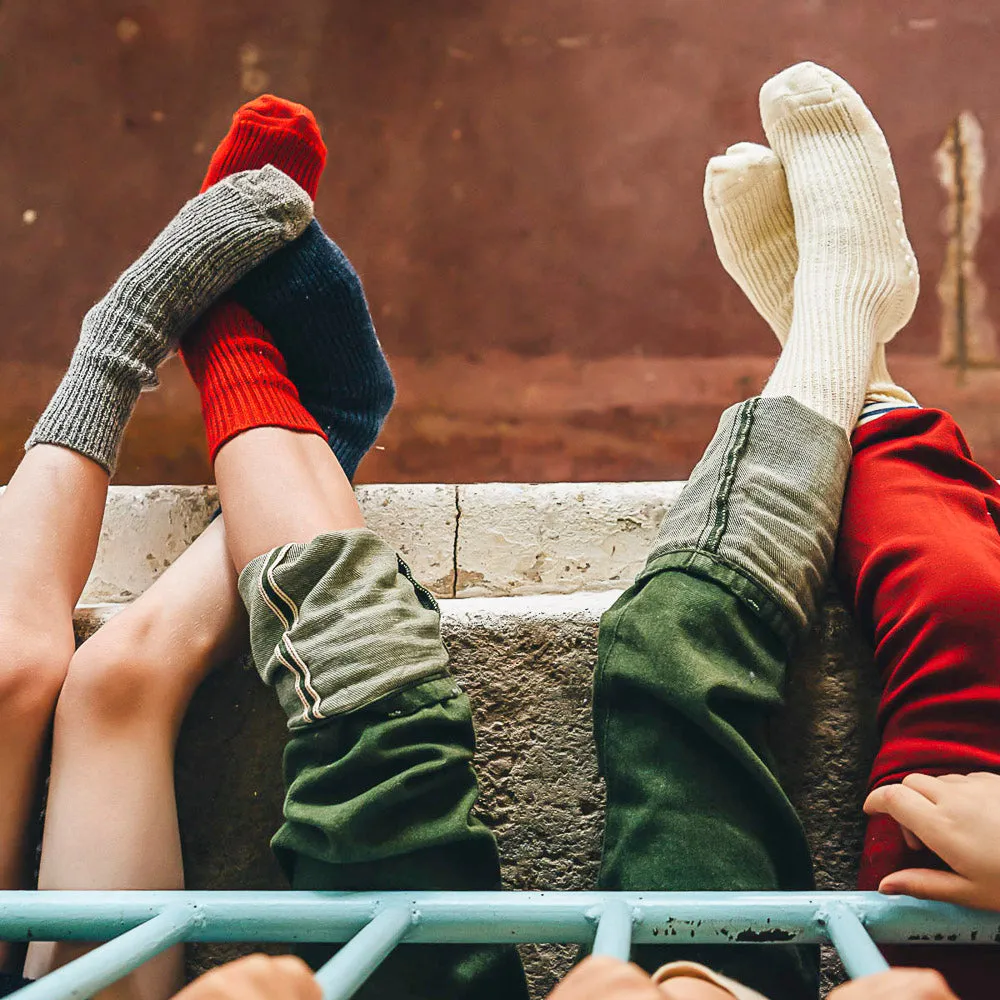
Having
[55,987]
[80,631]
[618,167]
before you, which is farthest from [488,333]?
[55,987]

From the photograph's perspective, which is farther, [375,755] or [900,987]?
[375,755]

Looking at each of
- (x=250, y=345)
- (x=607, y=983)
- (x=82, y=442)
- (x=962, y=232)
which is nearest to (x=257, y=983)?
(x=607, y=983)

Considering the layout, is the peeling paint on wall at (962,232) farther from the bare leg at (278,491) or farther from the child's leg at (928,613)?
the bare leg at (278,491)

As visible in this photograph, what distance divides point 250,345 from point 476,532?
1.35 feet

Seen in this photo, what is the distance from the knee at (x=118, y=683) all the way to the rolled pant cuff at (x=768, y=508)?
1.21 feet

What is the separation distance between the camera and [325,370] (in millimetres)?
964

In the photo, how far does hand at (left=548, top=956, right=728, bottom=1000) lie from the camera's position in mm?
268

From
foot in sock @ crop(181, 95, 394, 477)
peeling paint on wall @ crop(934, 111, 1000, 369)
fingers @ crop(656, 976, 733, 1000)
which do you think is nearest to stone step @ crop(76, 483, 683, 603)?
foot in sock @ crop(181, 95, 394, 477)

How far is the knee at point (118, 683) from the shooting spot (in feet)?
1.95

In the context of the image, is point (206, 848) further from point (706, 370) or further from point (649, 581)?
point (706, 370)

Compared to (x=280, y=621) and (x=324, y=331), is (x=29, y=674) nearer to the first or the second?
(x=280, y=621)

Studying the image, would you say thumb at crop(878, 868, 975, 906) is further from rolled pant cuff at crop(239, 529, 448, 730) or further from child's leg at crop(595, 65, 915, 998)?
rolled pant cuff at crop(239, 529, 448, 730)

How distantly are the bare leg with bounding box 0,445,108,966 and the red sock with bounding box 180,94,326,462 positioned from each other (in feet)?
0.40

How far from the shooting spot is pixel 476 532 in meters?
1.16
